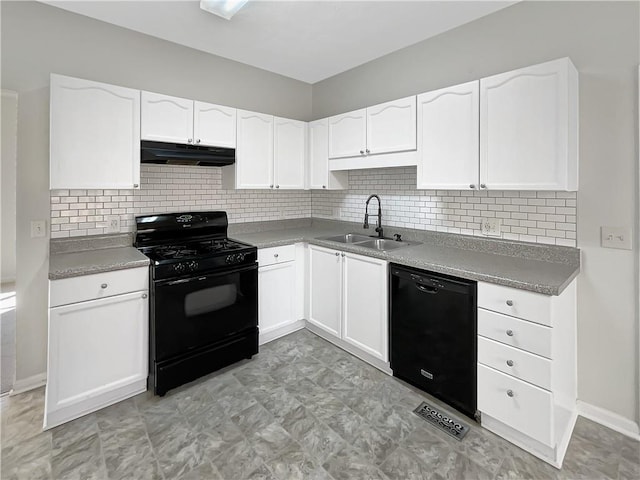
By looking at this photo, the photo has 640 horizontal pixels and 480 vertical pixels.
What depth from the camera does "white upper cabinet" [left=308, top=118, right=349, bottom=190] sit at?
11.2 ft

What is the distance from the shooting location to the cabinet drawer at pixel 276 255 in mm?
2984

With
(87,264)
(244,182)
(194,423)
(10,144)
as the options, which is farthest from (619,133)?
(10,144)

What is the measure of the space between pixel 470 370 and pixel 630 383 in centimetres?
92

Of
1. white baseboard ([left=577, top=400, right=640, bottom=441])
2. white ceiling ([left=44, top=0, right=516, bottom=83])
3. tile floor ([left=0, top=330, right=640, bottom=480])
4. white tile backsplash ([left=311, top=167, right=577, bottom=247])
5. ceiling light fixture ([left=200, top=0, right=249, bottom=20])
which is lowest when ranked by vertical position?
tile floor ([left=0, top=330, right=640, bottom=480])

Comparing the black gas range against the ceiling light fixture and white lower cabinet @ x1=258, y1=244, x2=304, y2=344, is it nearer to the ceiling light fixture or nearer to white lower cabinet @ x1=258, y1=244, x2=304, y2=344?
white lower cabinet @ x1=258, y1=244, x2=304, y2=344

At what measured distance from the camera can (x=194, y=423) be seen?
2090 millimetres

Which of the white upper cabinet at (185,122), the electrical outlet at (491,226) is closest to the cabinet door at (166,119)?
the white upper cabinet at (185,122)

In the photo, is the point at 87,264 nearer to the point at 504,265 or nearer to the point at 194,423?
the point at 194,423

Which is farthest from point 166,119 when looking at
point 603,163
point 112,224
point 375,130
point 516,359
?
point 603,163

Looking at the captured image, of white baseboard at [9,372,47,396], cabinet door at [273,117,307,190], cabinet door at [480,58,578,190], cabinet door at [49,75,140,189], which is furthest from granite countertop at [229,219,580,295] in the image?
white baseboard at [9,372,47,396]

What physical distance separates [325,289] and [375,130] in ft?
4.74

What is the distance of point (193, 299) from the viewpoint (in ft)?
8.09

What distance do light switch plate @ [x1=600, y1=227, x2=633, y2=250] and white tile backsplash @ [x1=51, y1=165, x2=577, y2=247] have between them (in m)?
0.15

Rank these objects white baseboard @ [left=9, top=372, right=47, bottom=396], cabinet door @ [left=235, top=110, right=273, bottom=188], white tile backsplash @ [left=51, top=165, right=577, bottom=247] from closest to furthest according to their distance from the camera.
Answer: white tile backsplash @ [left=51, top=165, right=577, bottom=247] → white baseboard @ [left=9, top=372, right=47, bottom=396] → cabinet door @ [left=235, top=110, right=273, bottom=188]
